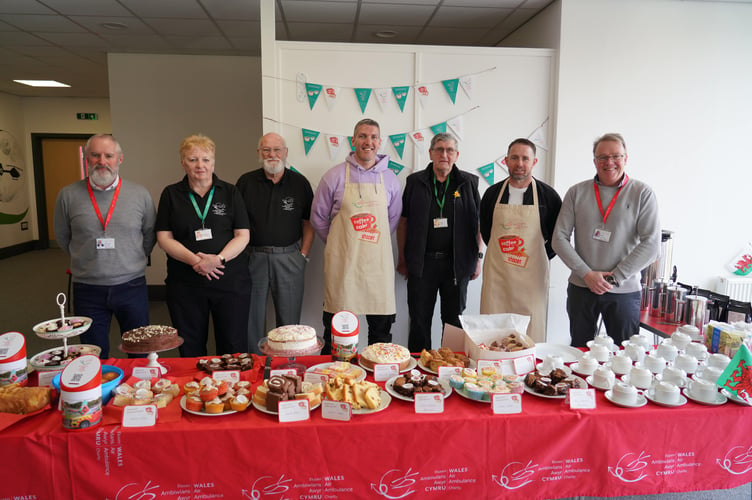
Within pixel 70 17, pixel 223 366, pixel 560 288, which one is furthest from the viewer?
pixel 70 17

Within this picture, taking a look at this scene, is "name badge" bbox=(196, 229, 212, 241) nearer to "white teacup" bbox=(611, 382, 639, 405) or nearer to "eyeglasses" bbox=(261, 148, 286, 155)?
"eyeglasses" bbox=(261, 148, 286, 155)

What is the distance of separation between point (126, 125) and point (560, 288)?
527cm

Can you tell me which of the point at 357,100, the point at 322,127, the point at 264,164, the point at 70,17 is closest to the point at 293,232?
the point at 264,164

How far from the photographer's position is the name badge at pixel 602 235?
272cm

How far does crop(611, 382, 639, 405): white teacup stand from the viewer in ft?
5.58

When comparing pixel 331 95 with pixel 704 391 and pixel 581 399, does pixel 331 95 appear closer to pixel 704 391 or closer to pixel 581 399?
pixel 581 399

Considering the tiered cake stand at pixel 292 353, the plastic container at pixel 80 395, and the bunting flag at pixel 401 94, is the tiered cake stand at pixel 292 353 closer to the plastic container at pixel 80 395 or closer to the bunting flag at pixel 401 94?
the plastic container at pixel 80 395

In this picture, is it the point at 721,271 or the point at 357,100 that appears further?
the point at 721,271

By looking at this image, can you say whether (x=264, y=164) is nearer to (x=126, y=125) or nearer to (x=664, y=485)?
(x=664, y=485)

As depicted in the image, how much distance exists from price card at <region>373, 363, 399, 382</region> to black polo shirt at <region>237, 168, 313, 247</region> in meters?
1.59

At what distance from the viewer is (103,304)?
2.72 m

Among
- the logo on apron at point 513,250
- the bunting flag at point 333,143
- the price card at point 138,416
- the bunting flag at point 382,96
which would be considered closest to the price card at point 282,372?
the price card at point 138,416

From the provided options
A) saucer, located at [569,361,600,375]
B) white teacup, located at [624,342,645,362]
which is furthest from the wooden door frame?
white teacup, located at [624,342,645,362]

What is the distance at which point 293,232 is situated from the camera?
3293 millimetres
